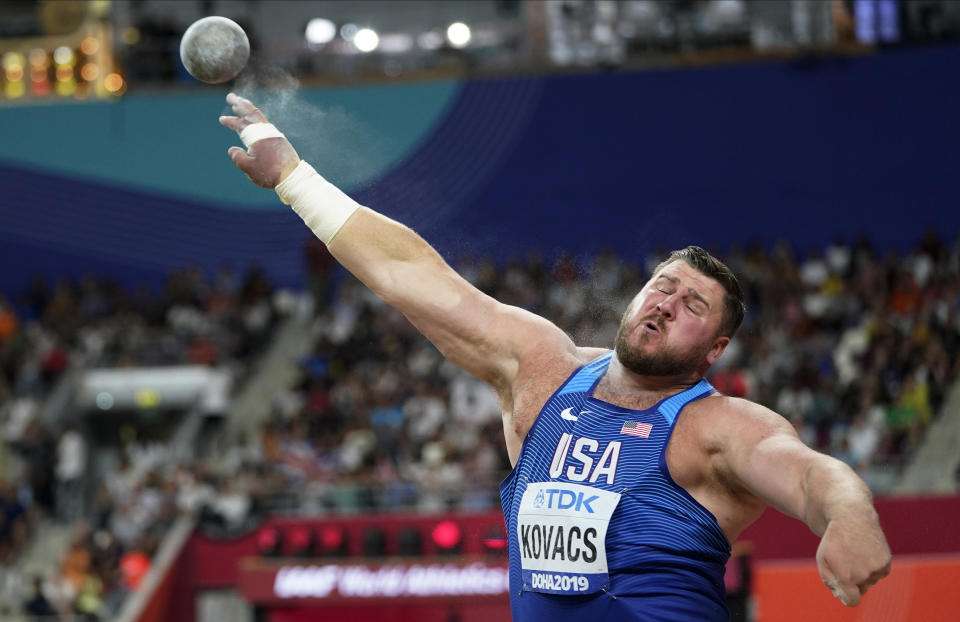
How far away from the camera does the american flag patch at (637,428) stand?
11.5 ft

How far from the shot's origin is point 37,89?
76.5 feet

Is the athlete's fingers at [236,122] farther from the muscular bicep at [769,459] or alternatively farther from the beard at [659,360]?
the muscular bicep at [769,459]

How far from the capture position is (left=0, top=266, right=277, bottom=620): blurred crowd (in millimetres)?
16500

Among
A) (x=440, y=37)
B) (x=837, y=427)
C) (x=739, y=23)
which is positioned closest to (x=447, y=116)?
(x=440, y=37)

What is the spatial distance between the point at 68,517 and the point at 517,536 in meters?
16.3

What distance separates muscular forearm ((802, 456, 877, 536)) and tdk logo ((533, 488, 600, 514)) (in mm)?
610

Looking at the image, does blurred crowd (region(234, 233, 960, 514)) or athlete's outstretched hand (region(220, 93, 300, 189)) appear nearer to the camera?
athlete's outstretched hand (region(220, 93, 300, 189))

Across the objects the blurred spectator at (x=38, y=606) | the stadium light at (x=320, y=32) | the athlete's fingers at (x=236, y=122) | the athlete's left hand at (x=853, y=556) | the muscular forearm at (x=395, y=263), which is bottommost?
the blurred spectator at (x=38, y=606)

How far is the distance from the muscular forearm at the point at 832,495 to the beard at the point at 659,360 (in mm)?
605

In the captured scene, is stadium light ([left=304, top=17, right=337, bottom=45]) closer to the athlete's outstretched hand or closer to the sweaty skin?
the sweaty skin

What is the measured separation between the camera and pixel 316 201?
4059mm

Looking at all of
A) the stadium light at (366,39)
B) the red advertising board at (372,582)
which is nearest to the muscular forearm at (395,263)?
the red advertising board at (372,582)

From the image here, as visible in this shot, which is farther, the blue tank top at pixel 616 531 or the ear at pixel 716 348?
the ear at pixel 716 348

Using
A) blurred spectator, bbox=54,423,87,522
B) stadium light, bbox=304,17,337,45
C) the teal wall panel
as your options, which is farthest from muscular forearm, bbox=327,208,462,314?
stadium light, bbox=304,17,337,45
